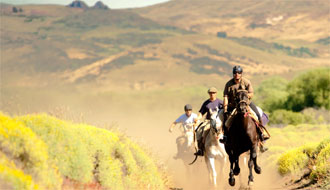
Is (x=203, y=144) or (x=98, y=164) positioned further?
(x=203, y=144)

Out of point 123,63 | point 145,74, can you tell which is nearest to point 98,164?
point 145,74

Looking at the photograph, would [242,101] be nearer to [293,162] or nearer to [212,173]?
[212,173]

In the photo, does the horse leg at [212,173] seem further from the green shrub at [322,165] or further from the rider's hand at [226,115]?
the green shrub at [322,165]

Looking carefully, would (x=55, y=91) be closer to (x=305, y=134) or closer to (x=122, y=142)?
(x=305, y=134)

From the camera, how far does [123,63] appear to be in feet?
612

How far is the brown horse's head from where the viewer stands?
42.1 ft

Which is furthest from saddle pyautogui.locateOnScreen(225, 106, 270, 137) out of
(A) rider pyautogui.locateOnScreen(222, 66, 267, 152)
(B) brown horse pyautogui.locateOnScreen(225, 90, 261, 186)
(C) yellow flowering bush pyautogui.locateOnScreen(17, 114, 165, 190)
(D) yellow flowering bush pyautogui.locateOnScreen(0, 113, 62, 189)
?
(D) yellow flowering bush pyautogui.locateOnScreen(0, 113, 62, 189)

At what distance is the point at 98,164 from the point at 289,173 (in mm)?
7742

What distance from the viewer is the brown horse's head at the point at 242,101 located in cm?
1283

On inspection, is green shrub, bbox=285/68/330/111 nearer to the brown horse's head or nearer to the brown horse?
the brown horse

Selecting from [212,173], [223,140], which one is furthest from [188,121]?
[223,140]

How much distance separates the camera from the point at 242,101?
1284 centimetres

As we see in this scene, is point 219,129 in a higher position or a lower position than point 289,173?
higher

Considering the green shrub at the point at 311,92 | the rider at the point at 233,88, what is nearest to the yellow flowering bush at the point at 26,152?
the rider at the point at 233,88
